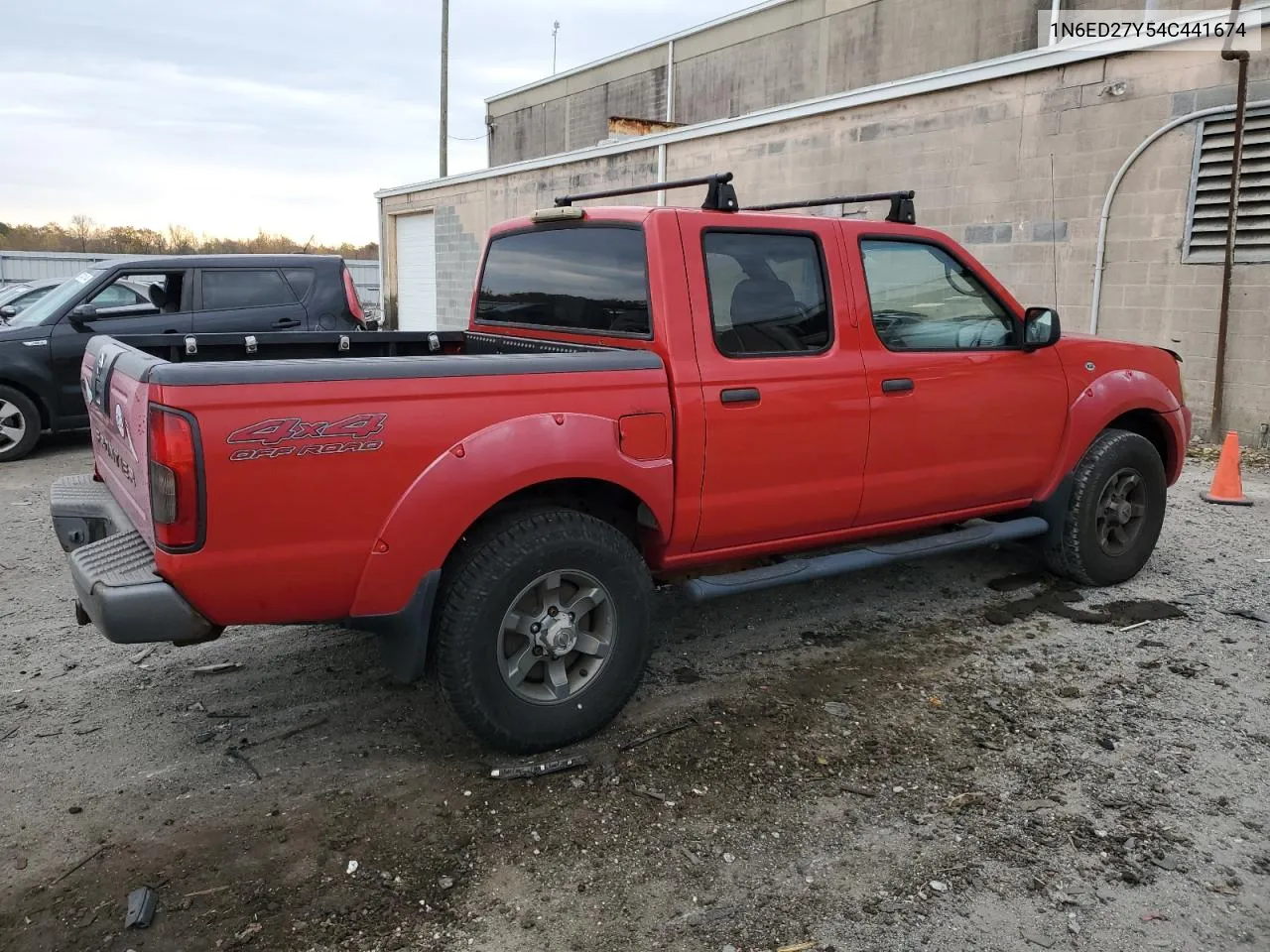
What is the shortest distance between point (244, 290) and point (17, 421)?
2.32 meters

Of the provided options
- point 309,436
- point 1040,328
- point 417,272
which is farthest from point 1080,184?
point 417,272

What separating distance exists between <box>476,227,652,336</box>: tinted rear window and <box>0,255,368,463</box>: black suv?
4.87 meters

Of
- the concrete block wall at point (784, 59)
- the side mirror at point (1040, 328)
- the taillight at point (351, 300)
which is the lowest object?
the side mirror at point (1040, 328)

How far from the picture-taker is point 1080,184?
963 centimetres

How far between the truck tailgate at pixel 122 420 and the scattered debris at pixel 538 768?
4.45ft

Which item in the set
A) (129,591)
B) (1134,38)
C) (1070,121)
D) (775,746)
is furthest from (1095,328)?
(129,591)

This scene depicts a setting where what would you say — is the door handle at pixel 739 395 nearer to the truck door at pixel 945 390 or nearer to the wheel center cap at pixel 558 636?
the truck door at pixel 945 390

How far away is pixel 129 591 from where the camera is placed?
2777 millimetres

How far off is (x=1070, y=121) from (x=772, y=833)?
9073 millimetres

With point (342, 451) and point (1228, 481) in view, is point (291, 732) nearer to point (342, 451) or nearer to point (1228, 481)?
point (342, 451)

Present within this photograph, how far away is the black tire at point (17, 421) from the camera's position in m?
8.60

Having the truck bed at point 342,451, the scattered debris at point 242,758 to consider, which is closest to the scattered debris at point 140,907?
the scattered debris at point 242,758

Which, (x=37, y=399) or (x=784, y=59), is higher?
(x=784, y=59)

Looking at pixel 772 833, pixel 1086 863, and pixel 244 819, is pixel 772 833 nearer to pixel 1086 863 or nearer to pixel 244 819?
pixel 1086 863
